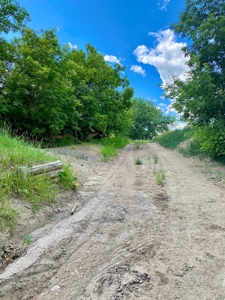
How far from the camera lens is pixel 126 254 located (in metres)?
1.97

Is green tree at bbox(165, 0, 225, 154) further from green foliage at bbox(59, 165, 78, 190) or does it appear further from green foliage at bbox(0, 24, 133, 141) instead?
green foliage at bbox(0, 24, 133, 141)

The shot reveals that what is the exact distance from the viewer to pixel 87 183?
185 inches

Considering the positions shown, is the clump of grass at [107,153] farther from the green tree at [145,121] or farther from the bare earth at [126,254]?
the green tree at [145,121]

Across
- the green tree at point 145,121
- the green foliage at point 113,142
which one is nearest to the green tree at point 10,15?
the green foliage at point 113,142

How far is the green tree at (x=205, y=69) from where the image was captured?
6.43m

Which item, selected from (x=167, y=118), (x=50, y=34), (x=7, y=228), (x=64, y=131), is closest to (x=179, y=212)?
(x=7, y=228)

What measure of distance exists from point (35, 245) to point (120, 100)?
14394 mm

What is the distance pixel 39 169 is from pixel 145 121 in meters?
38.9

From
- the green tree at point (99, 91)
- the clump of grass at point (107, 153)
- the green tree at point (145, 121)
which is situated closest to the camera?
the clump of grass at point (107, 153)

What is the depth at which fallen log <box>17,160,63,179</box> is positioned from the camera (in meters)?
3.23

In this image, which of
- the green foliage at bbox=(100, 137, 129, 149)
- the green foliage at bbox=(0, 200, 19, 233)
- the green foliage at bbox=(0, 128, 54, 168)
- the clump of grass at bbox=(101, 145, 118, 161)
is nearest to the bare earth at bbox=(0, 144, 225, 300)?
the green foliage at bbox=(0, 200, 19, 233)

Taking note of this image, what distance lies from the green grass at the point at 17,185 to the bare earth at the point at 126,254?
0.38 metres

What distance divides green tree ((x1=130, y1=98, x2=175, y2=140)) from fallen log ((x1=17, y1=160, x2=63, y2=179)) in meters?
36.0

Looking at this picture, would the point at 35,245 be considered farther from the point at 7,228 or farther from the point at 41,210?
the point at 41,210
